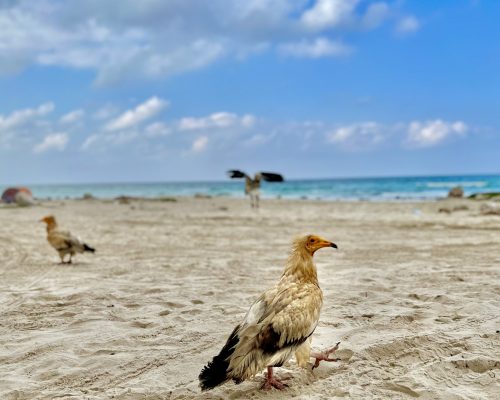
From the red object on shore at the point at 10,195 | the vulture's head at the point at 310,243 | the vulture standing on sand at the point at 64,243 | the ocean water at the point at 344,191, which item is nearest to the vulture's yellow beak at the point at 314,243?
the vulture's head at the point at 310,243

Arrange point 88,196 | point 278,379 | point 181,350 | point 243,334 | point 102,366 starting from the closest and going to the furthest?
point 243,334 < point 278,379 < point 102,366 < point 181,350 < point 88,196

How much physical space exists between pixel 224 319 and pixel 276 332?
7.30 feet

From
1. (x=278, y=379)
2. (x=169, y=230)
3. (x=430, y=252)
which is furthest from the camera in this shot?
(x=169, y=230)

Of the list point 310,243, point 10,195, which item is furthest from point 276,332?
point 10,195

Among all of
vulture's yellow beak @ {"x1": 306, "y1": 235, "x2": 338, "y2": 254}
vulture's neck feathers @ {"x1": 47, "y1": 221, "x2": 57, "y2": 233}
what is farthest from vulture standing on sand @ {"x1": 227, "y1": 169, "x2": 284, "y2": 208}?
vulture's yellow beak @ {"x1": 306, "y1": 235, "x2": 338, "y2": 254}

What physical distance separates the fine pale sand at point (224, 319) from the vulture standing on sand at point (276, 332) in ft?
1.09

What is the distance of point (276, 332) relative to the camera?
3.76 m

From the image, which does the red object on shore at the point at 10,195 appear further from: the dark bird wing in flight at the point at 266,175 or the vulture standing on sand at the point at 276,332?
the vulture standing on sand at the point at 276,332

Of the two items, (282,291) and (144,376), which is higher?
(282,291)

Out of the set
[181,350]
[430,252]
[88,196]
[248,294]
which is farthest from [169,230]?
[88,196]

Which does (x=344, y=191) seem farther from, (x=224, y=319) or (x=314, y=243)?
(x=314, y=243)

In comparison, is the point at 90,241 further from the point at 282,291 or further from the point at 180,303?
the point at 282,291

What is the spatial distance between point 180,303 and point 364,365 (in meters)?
2.90

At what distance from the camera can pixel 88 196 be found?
45.9m
